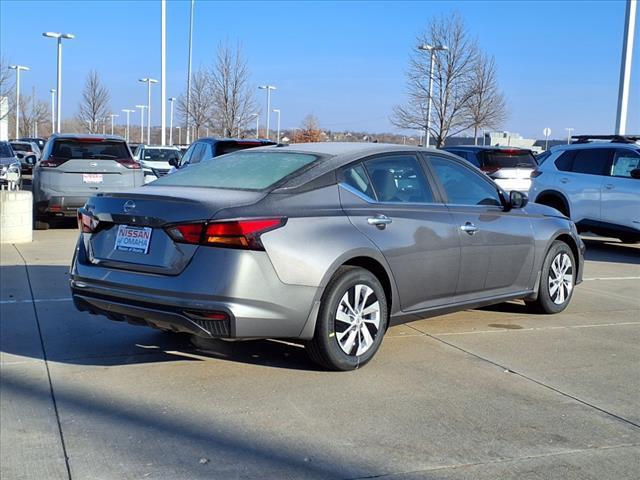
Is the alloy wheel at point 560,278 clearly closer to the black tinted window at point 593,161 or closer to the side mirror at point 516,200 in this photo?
the side mirror at point 516,200

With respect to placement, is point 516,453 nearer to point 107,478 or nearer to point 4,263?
point 107,478

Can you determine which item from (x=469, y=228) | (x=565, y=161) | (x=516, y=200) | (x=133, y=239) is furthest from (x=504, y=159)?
(x=133, y=239)

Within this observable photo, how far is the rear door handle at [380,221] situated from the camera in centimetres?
532

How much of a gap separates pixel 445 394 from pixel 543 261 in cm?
268

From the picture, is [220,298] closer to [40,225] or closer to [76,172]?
[76,172]

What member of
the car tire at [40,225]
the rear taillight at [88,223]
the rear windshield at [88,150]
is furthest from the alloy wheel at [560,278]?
the car tire at [40,225]

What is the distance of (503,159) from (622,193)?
4672 mm

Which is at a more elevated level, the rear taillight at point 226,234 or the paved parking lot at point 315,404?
the rear taillight at point 226,234

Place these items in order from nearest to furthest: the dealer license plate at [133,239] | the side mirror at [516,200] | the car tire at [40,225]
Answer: the dealer license plate at [133,239]
the side mirror at [516,200]
the car tire at [40,225]

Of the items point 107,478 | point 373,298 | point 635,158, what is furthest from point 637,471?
point 635,158

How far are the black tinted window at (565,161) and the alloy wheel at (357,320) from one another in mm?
9011

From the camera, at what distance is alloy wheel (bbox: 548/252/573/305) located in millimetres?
7238

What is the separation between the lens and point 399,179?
5809 millimetres

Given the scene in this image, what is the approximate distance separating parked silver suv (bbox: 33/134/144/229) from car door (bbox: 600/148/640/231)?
8.15 metres
